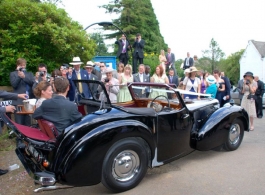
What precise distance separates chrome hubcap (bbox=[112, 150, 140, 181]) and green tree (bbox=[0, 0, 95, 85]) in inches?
186

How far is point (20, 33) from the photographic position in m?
7.21

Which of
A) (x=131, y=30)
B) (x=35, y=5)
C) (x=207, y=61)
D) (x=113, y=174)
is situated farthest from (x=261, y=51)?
(x=113, y=174)

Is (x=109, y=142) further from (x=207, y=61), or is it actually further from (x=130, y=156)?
(x=207, y=61)

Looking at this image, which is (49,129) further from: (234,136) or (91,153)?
(234,136)

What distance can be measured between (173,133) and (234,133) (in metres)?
1.81

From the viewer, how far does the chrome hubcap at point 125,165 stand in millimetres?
3455

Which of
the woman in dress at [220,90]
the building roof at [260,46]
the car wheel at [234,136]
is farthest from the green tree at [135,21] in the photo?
the car wheel at [234,136]

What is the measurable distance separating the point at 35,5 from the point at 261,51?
4108cm

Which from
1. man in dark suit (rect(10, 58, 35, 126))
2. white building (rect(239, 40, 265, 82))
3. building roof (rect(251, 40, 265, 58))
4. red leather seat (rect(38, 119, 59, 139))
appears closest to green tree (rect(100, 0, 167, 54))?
white building (rect(239, 40, 265, 82))

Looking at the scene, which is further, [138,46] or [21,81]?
[138,46]

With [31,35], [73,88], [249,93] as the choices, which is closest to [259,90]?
[249,93]

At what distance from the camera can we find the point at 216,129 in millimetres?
4695

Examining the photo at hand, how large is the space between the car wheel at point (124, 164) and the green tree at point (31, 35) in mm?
4729

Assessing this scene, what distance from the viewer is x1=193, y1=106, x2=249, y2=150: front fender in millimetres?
4509
